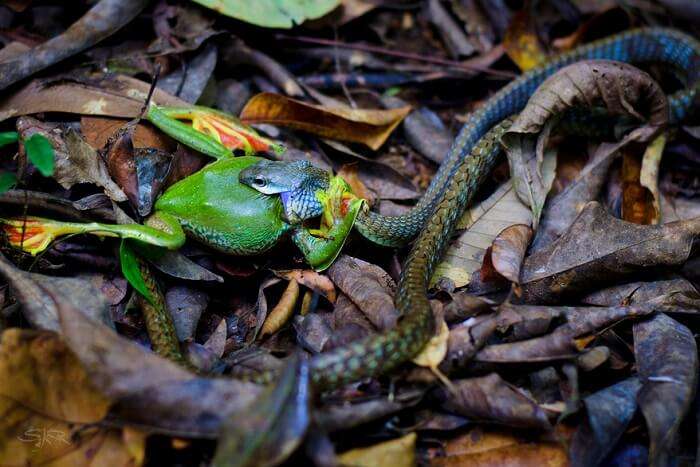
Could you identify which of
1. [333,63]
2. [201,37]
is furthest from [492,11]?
[201,37]

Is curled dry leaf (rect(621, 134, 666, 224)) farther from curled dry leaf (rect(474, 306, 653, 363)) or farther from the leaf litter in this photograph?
curled dry leaf (rect(474, 306, 653, 363))

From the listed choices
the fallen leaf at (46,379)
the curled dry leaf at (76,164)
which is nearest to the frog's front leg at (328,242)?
the curled dry leaf at (76,164)

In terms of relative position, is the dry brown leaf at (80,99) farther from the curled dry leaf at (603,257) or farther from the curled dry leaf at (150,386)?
the curled dry leaf at (603,257)

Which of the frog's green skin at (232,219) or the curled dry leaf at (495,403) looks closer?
the curled dry leaf at (495,403)

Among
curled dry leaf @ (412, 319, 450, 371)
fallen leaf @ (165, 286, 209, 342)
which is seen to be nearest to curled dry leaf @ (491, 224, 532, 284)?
curled dry leaf @ (412, 319, 450, 371)

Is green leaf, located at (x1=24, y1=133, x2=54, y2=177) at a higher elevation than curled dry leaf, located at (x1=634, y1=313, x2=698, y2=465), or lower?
higher
